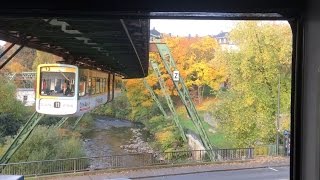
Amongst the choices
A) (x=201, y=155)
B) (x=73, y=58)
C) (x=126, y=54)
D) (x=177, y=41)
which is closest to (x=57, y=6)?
(x=73, y=58)

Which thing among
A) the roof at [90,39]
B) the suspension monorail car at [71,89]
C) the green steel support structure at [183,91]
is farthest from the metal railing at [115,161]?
the roof at [90,39]

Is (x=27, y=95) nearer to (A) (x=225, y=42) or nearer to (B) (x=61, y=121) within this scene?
(B) (x=61, y=121)

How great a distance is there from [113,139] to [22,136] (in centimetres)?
43

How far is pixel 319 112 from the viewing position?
1903mm

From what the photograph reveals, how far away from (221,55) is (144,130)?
1.71 feet

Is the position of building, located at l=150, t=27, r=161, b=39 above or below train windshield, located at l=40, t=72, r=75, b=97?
above

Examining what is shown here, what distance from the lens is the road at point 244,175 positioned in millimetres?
2064

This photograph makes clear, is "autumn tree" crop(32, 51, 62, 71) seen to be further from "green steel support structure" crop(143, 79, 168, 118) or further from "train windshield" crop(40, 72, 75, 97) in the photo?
"green steel support structure" crop(143, 79, 168, 118)

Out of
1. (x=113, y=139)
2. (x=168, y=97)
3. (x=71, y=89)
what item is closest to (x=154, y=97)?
(x=168, y=97)

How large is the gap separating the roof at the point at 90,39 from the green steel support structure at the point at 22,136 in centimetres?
31

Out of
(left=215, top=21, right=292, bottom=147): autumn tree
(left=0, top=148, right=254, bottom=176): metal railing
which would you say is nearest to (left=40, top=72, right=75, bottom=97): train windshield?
(left=0, top=148, right=254, bottom=176): metal railing

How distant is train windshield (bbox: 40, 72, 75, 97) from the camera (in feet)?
6.49

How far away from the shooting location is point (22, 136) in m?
1.97

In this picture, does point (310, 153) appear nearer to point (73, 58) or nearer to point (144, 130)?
point (144, 130)
